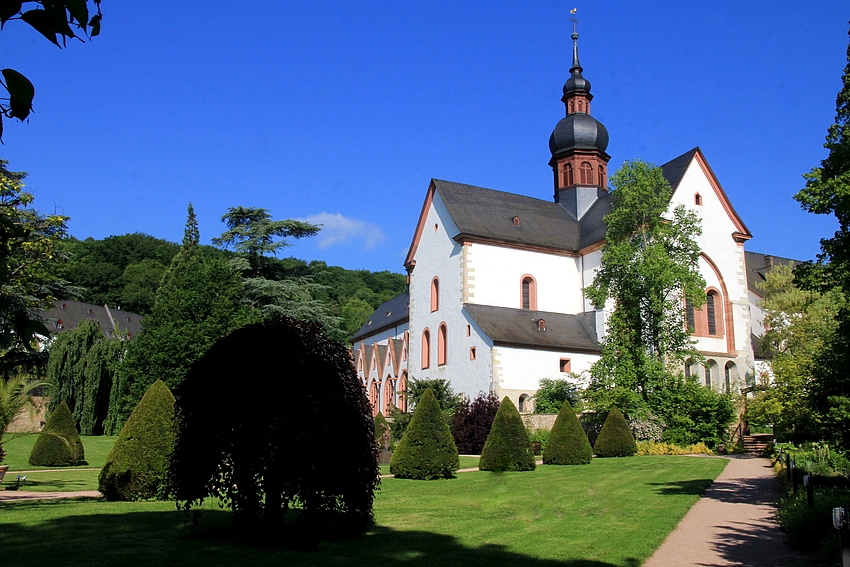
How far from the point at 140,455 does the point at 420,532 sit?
19.8 ft

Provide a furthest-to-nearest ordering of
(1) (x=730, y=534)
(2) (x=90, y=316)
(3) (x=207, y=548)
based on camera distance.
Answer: (2) (x=90, y=316) < (1) (x=730, y=534) < (3) (x=207, y=548)

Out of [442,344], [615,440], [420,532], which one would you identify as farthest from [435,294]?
[420,532]

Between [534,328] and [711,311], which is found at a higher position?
[711,311]

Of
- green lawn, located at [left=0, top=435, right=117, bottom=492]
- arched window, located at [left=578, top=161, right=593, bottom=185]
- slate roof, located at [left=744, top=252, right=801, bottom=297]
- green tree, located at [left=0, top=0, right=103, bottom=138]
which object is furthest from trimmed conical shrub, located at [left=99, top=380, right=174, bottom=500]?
slate roof, located at [left=744, top=252, right=801, bottom=297]

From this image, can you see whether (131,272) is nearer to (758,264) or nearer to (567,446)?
(758,264)

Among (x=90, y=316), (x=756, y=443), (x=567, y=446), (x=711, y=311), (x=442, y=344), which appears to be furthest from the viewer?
(x=90, y=316)

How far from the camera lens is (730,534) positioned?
11219 mm

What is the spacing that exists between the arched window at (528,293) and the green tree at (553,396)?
5.85 m

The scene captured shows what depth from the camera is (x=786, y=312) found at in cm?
4106

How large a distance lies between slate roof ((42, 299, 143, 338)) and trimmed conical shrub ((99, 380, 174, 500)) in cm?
5582

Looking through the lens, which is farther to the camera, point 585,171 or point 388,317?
point 388,317

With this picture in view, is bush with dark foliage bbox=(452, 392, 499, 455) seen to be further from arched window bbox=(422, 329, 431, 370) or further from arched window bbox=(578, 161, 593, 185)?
arched window bbox=(578, 161, 593, 185)

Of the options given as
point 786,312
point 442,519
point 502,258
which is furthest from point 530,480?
point 786,312

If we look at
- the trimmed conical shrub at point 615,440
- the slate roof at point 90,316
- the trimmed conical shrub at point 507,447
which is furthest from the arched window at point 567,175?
the slate roof at point 90,316
